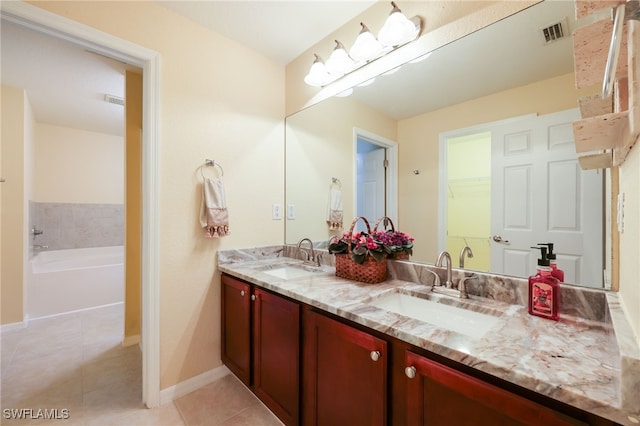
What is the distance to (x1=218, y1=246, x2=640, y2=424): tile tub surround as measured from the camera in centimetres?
53

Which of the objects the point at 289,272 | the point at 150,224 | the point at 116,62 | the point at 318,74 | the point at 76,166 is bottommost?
the point at 289,272

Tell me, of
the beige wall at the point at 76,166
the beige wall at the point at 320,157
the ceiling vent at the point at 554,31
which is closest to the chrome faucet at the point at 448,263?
the beige wall at the point at 320,157

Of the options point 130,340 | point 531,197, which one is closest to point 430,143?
point 531,197

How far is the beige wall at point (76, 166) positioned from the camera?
3672mm

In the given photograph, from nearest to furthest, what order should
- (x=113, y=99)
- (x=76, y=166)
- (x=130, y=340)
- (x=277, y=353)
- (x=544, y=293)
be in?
(x=544, y=293) < (x=277, y=353) < (x=130, y=340) < (x=113, y=99) < (x=76, y=166)

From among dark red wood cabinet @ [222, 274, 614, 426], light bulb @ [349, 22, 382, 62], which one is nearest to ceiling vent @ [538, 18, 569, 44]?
light bulb @ [349, 22, 382, 62]

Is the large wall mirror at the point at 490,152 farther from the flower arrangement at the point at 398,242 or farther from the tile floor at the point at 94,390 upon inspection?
the tile floor at the point at 94,390

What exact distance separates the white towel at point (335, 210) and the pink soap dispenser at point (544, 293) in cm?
116

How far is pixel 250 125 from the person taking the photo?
201 cm

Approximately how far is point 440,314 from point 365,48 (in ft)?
4.78

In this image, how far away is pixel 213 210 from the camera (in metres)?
1.75

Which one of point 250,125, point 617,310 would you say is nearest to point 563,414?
point 617,310

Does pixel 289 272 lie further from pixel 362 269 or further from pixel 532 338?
→ pixel 532 338

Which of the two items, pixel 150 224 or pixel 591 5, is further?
pixel 150 224
